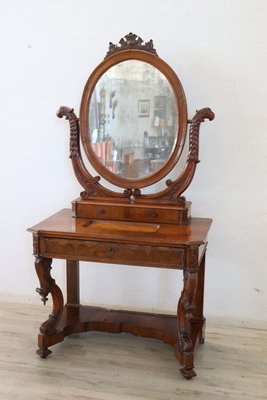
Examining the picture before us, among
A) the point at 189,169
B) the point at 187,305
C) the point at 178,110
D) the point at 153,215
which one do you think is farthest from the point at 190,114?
the point at 187,305

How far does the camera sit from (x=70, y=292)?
8.28 feet

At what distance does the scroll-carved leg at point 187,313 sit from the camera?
194 centimetres

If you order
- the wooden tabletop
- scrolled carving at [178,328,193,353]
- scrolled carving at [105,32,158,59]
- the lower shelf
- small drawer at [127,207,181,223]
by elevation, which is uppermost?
scrolled carving at [105,32,158,59]

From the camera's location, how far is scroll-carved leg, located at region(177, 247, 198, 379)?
6.36ft

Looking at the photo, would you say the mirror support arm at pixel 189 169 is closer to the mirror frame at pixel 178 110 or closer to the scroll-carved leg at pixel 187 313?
the mirror frame at pixel 178 110

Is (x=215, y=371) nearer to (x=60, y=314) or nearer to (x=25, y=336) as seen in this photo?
(x=60, y=314)

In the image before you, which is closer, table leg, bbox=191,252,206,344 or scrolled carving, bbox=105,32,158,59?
scrolled carving, bbox=105,32,158,59

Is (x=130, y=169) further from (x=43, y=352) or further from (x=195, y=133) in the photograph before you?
(x=43, y=352)

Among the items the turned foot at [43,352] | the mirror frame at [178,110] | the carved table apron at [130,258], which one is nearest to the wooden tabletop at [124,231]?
the carved table apron at [130,258]

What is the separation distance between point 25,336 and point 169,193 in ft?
3.49

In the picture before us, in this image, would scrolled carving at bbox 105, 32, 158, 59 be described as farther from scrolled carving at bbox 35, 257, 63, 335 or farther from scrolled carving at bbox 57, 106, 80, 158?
scrolled carving at bbox 35, 257, 63, 335

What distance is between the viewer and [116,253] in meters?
2.00

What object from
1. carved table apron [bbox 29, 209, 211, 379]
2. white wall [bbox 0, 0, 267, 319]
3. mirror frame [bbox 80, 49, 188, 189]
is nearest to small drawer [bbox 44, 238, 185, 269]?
carved table apron [bbox 29, 209, 211, 379]

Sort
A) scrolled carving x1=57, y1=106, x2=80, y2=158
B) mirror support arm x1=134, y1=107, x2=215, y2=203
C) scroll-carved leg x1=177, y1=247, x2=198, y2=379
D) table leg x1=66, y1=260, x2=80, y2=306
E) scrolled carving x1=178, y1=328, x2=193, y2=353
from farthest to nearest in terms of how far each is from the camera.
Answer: table leg x1=66, y1=260, x2=80, y2=306 < scrolled carving x1=57, y1=106, x2=80, y2=158 < mirror support arm x1=134, y1=107, x2=215, y2=203 < scrolled carving x1=178, y1=328, x2=193, y2=353 < scroll-carved leg x1=177, y1=247, x2=198, y2=379
